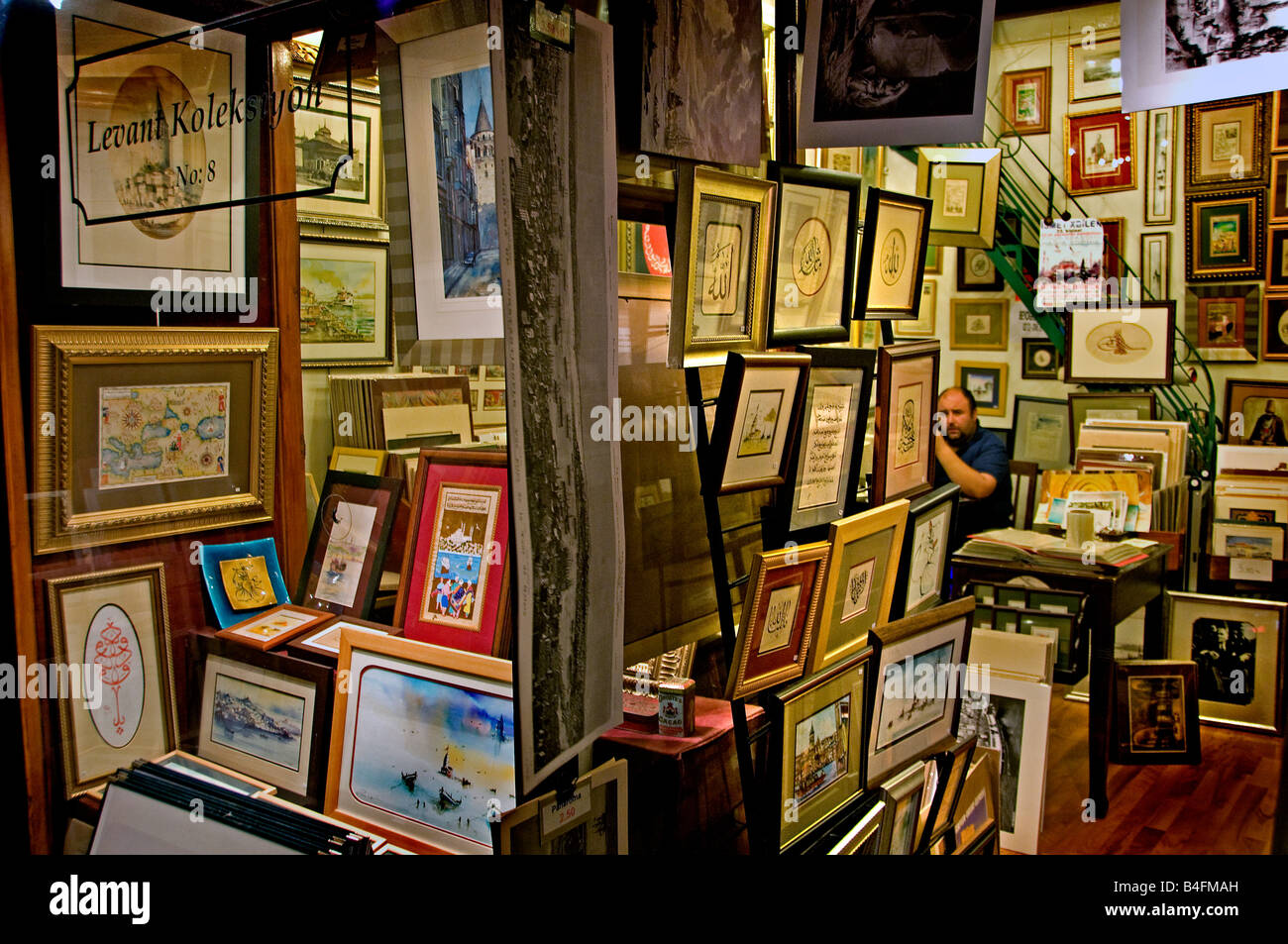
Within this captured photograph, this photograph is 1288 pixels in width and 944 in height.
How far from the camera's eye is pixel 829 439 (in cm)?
223

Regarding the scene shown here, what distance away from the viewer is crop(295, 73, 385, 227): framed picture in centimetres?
182

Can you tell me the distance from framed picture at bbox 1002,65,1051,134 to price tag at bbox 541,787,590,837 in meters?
5.88

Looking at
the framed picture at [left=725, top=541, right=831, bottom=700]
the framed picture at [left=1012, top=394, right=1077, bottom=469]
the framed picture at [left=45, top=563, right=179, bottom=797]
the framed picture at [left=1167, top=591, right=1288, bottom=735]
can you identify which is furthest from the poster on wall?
the framed picture at [left=1012, top=394, right=1077, bottom=469]

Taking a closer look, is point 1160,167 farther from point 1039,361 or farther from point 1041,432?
point 1041,432

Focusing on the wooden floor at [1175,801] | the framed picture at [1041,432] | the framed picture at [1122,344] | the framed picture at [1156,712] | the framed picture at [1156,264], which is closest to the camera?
the wooden floor at [1175,801]

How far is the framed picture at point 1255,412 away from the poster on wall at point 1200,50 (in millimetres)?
4362

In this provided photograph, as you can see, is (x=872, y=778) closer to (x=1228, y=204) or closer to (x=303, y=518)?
(x=303, y=518)

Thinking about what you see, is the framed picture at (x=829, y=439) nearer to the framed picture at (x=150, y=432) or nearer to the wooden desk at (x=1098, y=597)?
the framed picture at (x=150, y=432)

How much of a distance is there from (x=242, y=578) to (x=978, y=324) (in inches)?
232

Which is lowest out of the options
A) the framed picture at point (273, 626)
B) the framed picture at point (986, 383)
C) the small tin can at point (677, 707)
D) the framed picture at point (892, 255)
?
the small tin can at point (677, 707)

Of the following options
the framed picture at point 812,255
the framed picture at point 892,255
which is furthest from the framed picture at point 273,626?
the framed picture at point 892,255

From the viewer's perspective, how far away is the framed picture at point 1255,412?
5637mm

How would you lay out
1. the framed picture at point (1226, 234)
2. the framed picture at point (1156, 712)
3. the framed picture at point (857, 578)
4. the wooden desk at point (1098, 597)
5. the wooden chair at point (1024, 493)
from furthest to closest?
the wooden chair at point (1024, 493) < the framed picture at point (1226, 234) < the framed picture at point (1156, 712) < the wooden desk at point (1098, 597) < the framed picture at point (857, 578)

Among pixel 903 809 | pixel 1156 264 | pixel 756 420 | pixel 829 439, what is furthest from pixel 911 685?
pixel 1156 264
